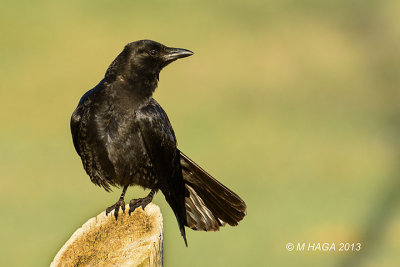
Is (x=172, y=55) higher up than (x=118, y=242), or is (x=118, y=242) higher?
(x=172, y=55)

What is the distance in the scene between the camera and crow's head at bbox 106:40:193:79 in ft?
15.6

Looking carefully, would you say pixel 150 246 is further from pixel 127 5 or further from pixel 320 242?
pixel 127 5

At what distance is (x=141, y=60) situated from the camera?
4.80m

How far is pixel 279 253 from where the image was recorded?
6879 mm

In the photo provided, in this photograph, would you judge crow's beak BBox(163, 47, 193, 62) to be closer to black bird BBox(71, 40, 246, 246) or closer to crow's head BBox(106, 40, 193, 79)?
crow's head BBox(106, 40, 193, 79)

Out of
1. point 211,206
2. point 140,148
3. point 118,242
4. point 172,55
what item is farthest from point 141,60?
point 118,242

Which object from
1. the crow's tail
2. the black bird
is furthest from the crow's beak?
the crow's tail

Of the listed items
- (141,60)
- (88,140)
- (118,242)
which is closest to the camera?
(118,242)

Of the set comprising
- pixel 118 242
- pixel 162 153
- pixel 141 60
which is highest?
pixel 141 60

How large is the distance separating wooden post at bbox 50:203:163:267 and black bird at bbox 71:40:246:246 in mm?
638

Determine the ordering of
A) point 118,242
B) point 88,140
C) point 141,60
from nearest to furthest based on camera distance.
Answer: point 118,242
point 88,140
point 141,60

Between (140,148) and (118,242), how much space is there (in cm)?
105

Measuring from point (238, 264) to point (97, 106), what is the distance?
246cm

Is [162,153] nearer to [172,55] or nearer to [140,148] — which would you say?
[140,148]
